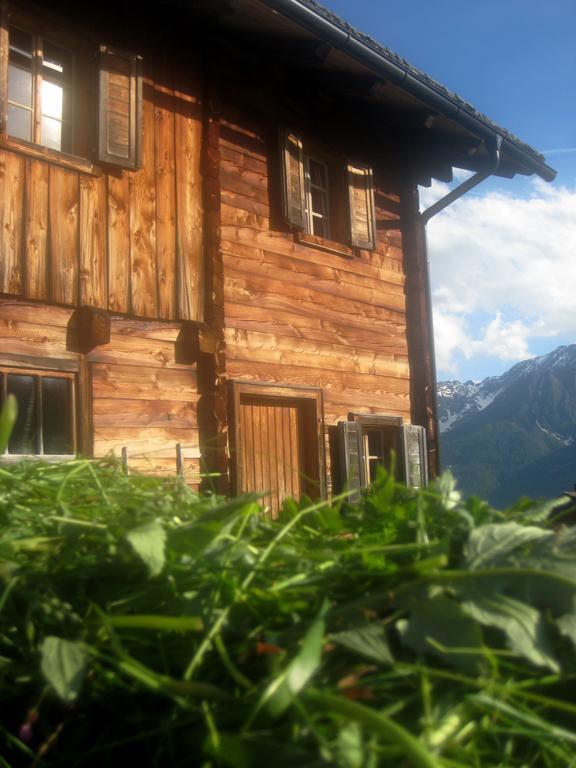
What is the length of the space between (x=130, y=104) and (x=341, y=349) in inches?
127

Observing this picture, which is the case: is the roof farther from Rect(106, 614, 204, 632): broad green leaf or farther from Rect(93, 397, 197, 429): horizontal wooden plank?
Rect(106, 614, 204, 632): broad green leaf

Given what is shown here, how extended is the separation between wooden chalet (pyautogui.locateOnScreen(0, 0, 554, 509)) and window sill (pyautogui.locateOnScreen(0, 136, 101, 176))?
0.02 m

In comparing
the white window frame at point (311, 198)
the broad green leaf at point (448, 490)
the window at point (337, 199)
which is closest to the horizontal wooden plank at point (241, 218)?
the window at point (337, 199)

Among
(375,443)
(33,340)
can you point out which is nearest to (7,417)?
(33,340)

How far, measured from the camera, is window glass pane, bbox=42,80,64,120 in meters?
5.88

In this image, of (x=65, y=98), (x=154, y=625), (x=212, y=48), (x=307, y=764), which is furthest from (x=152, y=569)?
(x=212, y=48)

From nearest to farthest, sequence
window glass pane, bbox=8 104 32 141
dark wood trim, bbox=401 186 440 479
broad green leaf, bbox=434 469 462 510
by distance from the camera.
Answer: broad green leaf, bbox=434 469 462 510, window glass pane, bbox=8 104 32 141, dark wood trim, bbox=401 186 440 479

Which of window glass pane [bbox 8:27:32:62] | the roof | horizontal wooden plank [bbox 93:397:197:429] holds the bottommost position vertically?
horizontal wooden plank [bbox 93:397:197:429]

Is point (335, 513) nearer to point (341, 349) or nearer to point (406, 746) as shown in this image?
point (406, 746)

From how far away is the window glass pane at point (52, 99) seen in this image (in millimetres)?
5875

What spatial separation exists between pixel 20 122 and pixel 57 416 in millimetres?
2292

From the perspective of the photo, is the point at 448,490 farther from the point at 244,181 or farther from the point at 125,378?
the point at 244,181

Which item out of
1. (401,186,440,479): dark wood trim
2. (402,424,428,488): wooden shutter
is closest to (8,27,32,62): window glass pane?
(401,186,440,479): dark wood trim

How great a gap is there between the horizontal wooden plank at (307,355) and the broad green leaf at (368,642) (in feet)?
20.3
